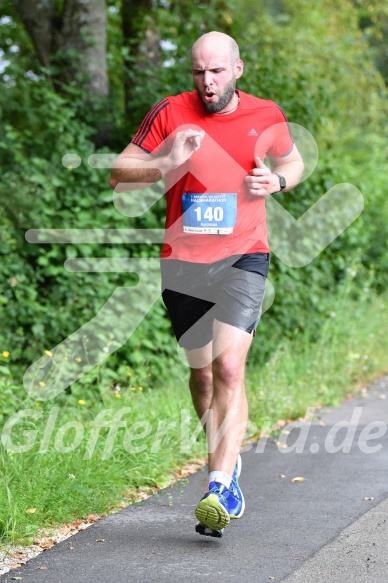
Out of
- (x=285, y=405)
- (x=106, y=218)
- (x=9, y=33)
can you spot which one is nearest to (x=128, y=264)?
(x=106, y=218)

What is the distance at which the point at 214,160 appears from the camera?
490 cm

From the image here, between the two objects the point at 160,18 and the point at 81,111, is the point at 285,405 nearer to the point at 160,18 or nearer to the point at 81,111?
the point at 81,111

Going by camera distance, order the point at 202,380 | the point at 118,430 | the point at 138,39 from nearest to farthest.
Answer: the point at 202,380 → the point at 118,430 → the point at 138,39

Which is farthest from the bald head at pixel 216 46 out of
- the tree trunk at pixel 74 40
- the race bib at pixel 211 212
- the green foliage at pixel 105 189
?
the tree trunk at pixel 74 40

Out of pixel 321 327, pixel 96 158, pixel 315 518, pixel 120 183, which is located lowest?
pixel 321 327

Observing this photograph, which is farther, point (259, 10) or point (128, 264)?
point (259, 10)

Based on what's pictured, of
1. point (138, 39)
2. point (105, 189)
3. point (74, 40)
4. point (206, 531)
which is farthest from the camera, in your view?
point (138, 39)

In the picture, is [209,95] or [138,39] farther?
[138,39]

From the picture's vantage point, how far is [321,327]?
400 inches

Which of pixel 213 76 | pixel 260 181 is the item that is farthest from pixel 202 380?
pixel 213 76

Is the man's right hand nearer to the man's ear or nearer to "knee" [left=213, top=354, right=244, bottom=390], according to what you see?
the man's ear

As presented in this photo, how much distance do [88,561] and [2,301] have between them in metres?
3.43

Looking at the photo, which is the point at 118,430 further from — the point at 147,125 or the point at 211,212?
the point at 147,125

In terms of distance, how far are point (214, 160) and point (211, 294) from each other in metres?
0.67
